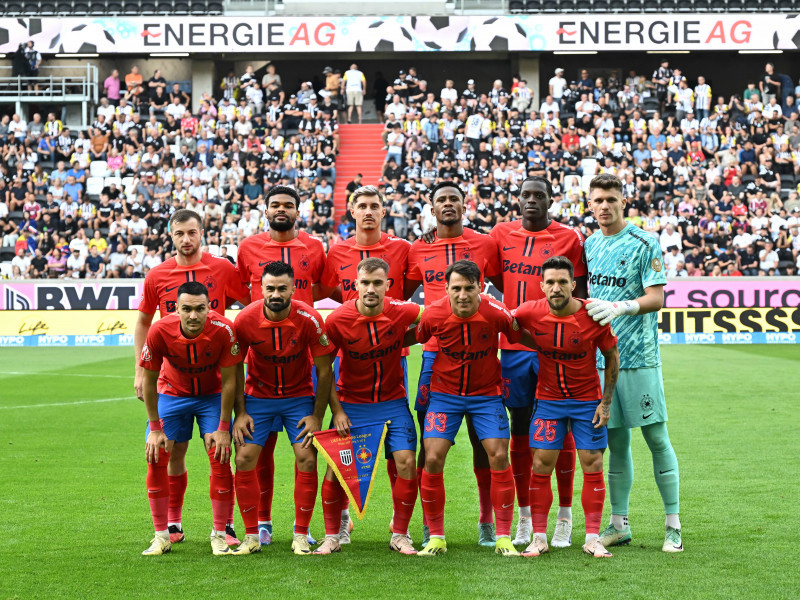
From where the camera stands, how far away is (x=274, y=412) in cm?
689

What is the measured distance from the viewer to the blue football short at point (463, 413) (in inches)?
265

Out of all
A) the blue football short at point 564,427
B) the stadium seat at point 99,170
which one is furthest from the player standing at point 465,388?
the stadium seat at point 99,170

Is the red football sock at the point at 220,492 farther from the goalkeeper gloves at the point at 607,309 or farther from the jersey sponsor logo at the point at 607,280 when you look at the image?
the jersey sponsor logo at the point at 607,280

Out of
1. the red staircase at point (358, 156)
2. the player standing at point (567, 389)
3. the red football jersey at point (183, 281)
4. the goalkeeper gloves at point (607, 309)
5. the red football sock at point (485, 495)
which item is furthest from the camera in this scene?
the red staircase at point (358, 156)

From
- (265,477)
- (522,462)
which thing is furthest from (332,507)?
(522,462)

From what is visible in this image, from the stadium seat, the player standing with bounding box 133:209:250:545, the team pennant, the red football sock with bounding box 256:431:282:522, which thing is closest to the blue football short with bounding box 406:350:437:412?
the team pennant

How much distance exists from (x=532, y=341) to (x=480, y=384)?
1.45 feet

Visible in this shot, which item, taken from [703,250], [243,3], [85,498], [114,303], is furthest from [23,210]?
[85,498]

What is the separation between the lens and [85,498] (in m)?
8.48

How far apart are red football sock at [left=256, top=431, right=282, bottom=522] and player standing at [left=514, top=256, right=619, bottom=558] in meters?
1.79

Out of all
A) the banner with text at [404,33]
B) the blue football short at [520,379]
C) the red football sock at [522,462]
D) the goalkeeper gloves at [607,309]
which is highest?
the banner with text at [404,33]

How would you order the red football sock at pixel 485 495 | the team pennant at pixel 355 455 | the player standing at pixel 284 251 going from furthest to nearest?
1. the player standing at pixel 284 251
2. the red football sock at pixel 485 495
3. the team pennant at pixel 355 455

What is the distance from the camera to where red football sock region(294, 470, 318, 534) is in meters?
6.72

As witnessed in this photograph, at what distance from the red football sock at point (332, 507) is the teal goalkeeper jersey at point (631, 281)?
6.30 feet
